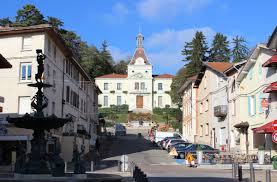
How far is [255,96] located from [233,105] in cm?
672

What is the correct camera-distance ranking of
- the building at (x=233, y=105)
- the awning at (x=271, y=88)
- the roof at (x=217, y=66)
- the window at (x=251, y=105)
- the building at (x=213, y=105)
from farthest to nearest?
the roof at (x=217, y=66) < the building at (x=213, y=105) < the building at (x=233, y=105) < the window at (x=251, y=105) < the awning at (x=271, y=88)

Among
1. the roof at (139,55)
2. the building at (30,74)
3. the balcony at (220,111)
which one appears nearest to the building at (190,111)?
the balcony at (220,111)

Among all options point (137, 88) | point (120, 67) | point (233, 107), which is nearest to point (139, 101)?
point (137, 88)

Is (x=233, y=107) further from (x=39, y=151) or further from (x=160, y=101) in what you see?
(x=160, y=101)

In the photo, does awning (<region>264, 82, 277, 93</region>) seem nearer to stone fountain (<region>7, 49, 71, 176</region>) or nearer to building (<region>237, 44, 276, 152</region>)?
building (<region>237, 44, 276, 152</region>)

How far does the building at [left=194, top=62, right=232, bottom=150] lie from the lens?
52.4m

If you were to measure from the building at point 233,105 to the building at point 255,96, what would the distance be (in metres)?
0.87

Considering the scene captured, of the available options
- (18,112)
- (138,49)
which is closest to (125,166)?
(18,112)

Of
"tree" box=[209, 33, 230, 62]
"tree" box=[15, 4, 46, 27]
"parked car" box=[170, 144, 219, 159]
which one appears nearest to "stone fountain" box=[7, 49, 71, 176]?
"parked car" box=[170, 144, 219, 159]

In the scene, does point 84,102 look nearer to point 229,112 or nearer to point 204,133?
point 204,133

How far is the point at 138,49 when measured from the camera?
13062 centimetres

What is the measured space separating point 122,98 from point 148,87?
6.90 metres

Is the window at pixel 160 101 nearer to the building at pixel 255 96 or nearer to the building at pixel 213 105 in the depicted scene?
the building at pixel 213 105

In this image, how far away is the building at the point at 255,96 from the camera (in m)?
40.0
